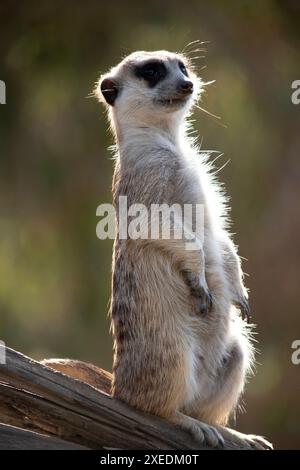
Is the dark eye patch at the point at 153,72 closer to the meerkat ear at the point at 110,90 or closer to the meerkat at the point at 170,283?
the meerkat at the point at 170,283

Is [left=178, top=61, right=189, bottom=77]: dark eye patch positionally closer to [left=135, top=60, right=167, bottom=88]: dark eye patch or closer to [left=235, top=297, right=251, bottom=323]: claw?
[left=135, top=60, right=167, bottom=88]: dark eye patch

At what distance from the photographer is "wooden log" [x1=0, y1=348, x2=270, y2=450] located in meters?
2.80

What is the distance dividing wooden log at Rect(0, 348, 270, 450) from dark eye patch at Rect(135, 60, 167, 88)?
1176mm

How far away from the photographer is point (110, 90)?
343cm

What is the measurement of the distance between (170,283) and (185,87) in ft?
2.43

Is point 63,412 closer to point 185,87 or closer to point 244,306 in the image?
point 244,306

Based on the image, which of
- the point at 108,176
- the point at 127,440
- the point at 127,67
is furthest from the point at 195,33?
the point at 127,440

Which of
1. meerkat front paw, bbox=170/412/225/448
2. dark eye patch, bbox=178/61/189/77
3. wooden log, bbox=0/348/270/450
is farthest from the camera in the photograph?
dark eye patch, bbox=178/61/189/77

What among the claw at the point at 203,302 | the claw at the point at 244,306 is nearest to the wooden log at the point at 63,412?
the claw at the point at 203,302

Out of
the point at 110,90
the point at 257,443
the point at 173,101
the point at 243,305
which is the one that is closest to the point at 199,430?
the point at 257,443

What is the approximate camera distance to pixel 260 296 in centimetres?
620

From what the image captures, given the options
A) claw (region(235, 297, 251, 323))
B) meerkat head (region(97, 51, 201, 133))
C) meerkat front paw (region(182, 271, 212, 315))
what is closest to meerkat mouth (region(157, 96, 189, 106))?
meerkat head (region(97, 51, 201, 133))

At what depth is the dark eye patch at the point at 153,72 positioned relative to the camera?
338 centimetres
